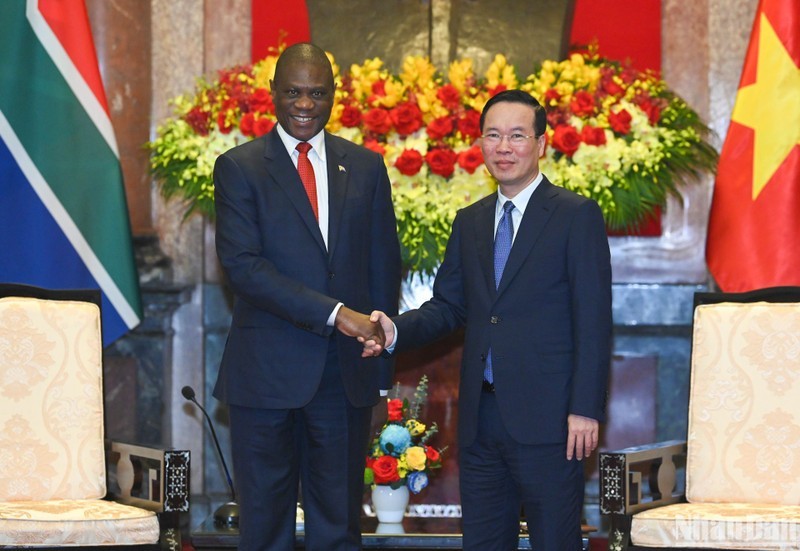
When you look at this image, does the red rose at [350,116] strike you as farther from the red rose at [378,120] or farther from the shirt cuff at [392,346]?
the shirt cuff at [392,346]

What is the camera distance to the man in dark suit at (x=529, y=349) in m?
2.94

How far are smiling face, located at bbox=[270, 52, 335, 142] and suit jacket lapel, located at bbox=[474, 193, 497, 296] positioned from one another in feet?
1.67

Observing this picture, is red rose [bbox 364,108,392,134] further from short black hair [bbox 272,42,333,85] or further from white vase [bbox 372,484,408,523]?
white vase [bbox 372,484,408,523]

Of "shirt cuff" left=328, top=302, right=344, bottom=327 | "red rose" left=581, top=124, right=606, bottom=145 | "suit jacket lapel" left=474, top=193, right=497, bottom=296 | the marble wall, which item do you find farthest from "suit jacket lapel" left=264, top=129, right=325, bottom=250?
the marble wall

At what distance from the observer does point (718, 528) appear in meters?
3.28

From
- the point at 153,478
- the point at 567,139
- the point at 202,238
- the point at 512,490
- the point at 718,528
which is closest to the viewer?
the point at 512,490

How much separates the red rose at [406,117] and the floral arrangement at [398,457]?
106 cm

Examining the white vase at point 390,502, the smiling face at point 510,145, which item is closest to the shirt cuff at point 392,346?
the smiling face at point 510,145

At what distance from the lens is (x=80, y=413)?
377cm

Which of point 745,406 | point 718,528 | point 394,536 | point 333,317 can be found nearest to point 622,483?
point 718,528

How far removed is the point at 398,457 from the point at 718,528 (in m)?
1.11

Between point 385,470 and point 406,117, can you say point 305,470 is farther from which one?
point 406,117

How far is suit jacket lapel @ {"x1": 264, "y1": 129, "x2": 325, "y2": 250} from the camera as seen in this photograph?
308cm

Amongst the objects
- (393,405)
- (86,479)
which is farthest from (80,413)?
(393,405)
